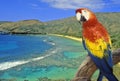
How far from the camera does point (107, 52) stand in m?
3.84

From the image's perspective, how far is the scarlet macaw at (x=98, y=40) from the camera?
3781mm

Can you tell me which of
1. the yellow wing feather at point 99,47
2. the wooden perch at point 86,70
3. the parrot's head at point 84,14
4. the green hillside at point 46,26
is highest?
the parrot's head at point 84,14

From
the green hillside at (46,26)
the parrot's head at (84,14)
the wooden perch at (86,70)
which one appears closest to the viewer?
the parrot's head at (84,14)

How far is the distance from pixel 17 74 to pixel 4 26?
151834mm

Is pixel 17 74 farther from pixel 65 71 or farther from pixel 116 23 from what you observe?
pixel 116 23

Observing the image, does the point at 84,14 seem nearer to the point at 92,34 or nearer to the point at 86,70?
the point at 92,34

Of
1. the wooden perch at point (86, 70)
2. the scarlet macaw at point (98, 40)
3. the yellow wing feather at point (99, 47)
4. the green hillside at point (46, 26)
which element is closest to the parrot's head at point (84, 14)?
the scarlet macaw at point (98, 40)

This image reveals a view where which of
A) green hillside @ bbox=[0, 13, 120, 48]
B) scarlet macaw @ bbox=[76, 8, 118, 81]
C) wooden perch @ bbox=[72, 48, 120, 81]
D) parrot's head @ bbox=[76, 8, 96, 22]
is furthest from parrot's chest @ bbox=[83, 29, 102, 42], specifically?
green hillside @ bbox=[0, 13, 120, 48]

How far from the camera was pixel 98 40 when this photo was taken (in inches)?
151

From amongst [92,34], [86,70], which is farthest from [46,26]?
[92,34]

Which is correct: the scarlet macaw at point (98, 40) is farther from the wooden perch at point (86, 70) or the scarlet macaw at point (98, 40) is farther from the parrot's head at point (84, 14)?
the wooden perch at point (86, 70)

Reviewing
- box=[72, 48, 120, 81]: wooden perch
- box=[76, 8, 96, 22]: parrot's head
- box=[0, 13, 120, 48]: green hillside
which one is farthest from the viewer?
box=[0, 13, 120, 48]: green hillside

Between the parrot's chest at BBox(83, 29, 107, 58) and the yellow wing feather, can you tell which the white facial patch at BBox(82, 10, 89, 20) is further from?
the yellow wing feather

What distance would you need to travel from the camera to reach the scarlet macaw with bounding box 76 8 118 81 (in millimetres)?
3781
